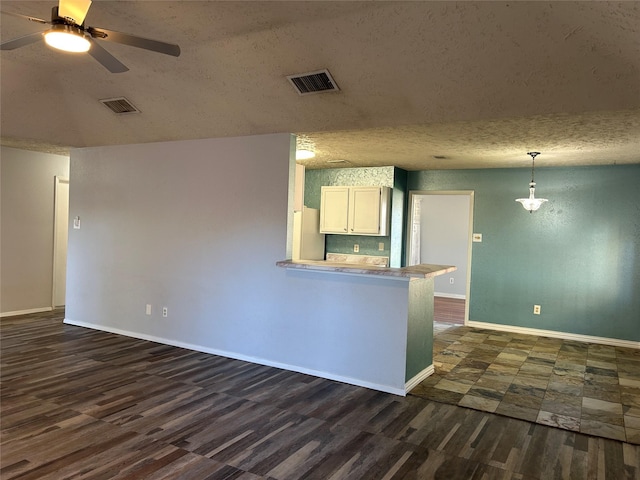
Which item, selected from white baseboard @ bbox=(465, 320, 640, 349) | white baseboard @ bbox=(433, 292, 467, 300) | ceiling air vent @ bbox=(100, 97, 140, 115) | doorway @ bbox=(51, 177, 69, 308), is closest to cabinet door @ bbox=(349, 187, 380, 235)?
white baseboard @ bbox=(465, 320, 640, 349)

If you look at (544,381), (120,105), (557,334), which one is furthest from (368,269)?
(557,334)

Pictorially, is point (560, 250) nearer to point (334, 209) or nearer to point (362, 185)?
point (362, 185)

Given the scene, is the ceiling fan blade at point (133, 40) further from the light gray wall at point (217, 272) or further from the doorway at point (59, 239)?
the doorway at point (59, 239)

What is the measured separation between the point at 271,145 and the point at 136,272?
2306mm

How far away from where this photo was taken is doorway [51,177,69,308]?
655 cm

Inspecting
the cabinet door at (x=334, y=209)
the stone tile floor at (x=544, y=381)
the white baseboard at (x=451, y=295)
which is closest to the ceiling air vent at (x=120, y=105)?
the cabinet door at (x=334, y=209)

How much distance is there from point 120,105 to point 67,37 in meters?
2.31

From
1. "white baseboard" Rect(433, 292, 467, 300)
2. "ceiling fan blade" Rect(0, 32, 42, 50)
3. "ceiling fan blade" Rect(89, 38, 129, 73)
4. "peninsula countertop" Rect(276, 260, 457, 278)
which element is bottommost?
"white baseboard" Rect(433, 292, 467, 300)

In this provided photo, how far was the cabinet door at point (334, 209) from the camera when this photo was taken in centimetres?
657

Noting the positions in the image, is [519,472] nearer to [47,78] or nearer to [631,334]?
[631,334]

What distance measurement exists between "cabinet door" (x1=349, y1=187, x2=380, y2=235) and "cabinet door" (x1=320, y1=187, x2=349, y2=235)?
100mm

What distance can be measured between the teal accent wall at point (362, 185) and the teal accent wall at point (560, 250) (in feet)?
2.86

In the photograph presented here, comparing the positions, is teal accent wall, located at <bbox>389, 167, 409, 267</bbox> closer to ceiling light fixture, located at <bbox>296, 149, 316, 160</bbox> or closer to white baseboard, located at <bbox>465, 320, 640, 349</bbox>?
white baseboard, located at <bbox>465, 320, 640, 349</bbox>

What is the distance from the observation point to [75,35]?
7.73 feet
